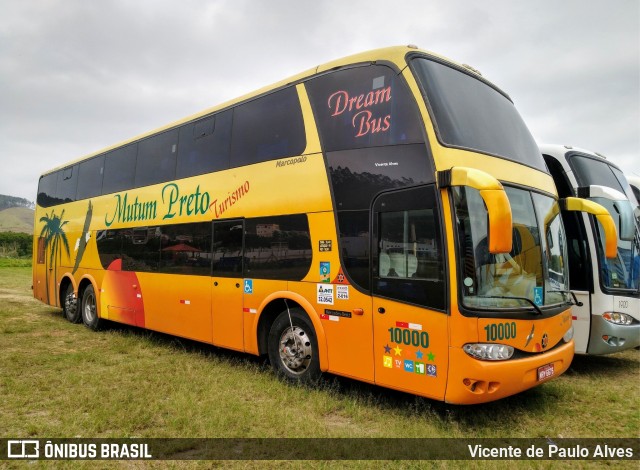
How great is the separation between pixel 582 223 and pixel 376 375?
4.61 metres

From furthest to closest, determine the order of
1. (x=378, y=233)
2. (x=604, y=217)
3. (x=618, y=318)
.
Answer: (x=618, y=318) < (x=604, y=217) < (x=378, y=233)

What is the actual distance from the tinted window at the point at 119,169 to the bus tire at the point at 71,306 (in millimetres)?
3252

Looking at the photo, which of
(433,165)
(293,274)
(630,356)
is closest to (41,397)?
(293,274)

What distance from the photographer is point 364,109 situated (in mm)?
5734

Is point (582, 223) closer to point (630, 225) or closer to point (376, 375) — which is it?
point (630, 225)

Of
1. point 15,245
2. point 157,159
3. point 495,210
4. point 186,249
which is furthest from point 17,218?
point 495,210

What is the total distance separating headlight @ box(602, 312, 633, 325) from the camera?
23.7 ft

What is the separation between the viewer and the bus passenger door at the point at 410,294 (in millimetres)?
4801

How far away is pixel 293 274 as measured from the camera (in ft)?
20.9

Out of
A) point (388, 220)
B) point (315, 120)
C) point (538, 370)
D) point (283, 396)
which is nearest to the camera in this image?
point (538, 370)

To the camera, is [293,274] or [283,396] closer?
[283,396]

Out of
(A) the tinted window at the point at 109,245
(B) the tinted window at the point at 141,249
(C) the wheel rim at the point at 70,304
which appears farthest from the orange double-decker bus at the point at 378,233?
(C) the wheel rim at the point at 70,304

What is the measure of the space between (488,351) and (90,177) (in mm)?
10544

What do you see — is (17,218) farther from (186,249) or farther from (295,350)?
(295,350)
